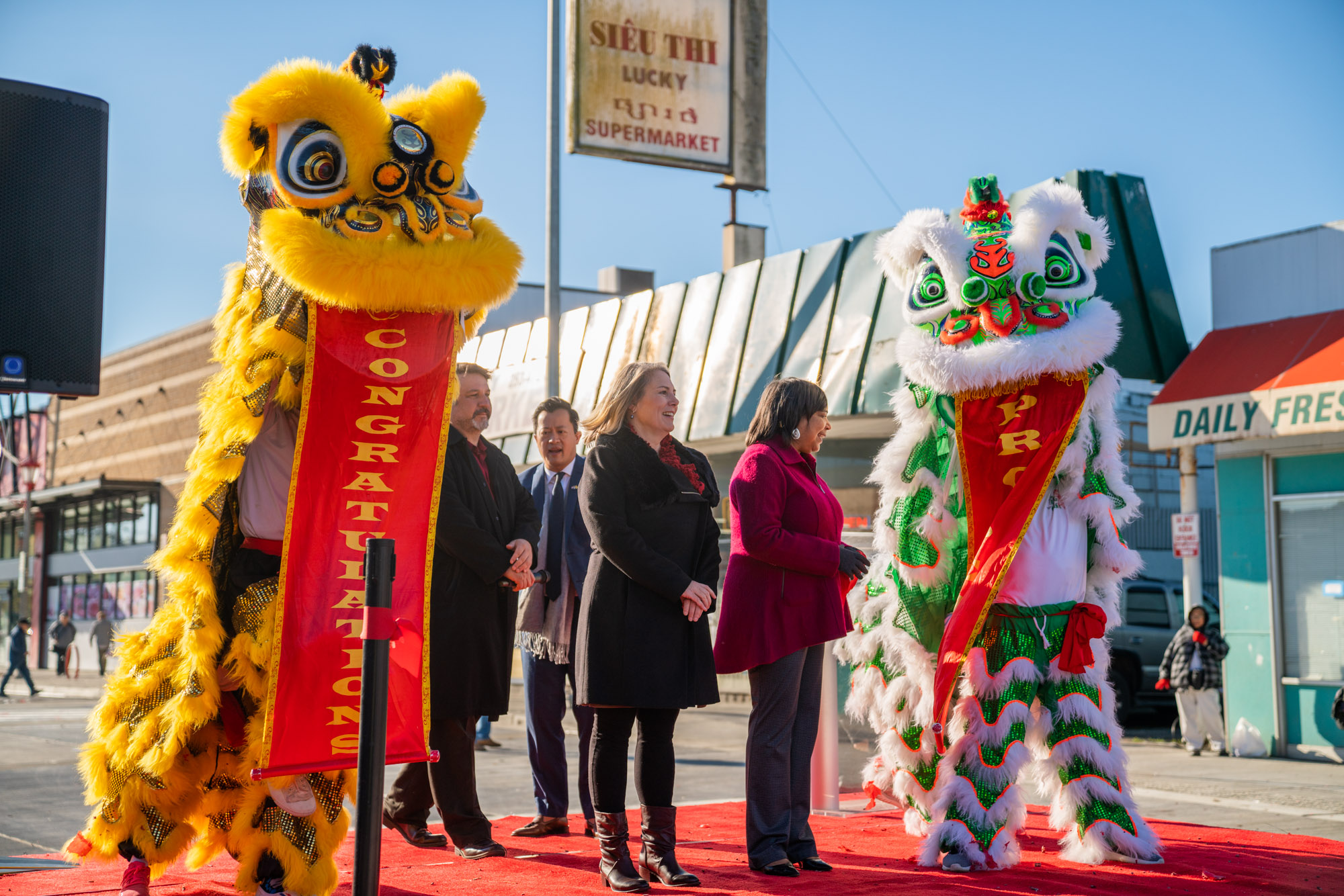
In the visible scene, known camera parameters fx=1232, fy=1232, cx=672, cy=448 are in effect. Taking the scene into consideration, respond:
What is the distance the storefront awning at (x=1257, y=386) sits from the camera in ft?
30.9

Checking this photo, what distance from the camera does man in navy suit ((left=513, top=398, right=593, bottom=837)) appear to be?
231 inches

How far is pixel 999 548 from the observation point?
5008 mm

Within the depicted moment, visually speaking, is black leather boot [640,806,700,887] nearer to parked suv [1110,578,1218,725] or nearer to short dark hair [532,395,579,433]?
short dark hair [532,395,579,433]

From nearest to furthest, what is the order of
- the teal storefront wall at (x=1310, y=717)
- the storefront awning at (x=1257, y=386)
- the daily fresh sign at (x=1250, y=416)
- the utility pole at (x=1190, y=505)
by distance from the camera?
1. the daily fresh sign at (x=1250, y=416)
2. the storefront awning at (x=1257, y=386)
3. the teal storefront wall at (x=1310, y=717)
4. the utility pole at (x=1190, y=505)

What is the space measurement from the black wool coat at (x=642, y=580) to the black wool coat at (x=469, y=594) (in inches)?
20.2

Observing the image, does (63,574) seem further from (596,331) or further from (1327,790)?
(1327,790)

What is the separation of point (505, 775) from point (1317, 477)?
23.2 ft

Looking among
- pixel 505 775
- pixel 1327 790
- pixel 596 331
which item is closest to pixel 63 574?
pixel 596 331

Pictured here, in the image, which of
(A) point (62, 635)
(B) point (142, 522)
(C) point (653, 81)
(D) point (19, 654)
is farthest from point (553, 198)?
(B) point (142, 522)

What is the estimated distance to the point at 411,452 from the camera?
4.23 metres

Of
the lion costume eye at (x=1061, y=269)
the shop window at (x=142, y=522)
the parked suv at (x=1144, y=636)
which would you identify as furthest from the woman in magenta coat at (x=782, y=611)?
the shop window at (x=142, y=522)

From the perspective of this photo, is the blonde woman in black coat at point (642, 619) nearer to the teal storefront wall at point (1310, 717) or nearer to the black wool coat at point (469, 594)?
the black wool coat at point (469, 594)

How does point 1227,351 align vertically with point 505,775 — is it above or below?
above

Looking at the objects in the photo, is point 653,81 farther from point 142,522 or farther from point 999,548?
point 142,522
